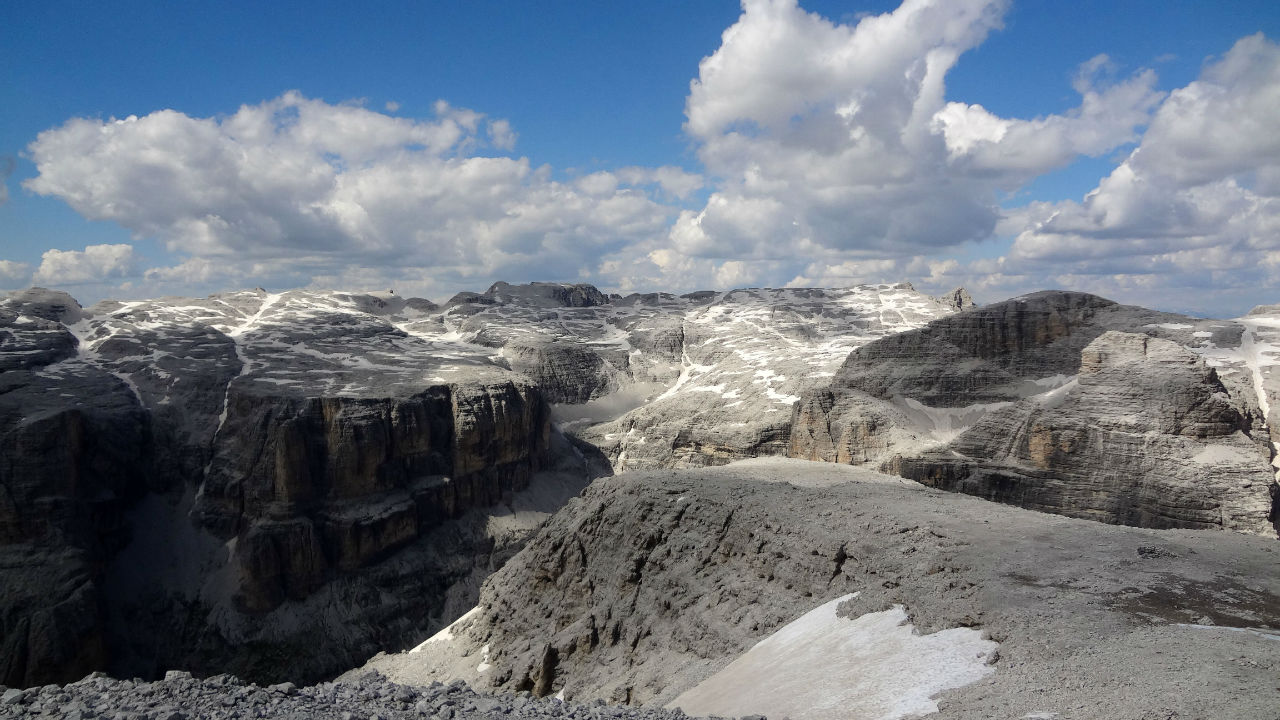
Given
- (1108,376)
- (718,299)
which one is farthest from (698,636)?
(718,299)

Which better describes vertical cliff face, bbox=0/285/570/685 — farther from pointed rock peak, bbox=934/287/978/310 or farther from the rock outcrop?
pointed rock peak, bbox=934/287/978/310

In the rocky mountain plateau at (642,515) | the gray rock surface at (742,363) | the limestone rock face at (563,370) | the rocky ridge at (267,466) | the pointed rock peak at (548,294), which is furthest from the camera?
the pointed rock peak at (548,294)

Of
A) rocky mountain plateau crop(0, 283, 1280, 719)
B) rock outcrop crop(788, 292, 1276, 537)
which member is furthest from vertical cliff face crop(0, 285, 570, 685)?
rock outcrop crop(788, 292, 1276, 537)

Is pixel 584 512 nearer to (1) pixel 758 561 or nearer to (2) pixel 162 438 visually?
(1) pixel 758 561

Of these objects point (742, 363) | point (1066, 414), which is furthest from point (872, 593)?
point (742, 363)

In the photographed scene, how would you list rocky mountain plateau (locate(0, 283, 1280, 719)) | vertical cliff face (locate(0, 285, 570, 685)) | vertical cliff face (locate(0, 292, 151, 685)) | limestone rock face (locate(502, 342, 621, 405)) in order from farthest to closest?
limestone rock face (locate(502, 342, 621, 405)) < vertical cliff face (locate(0, 285, 570, 685)) < vertical cliff face (locate(0, 292, 151, 685)) < rocky mountain plateau (locate(0, 283, 1280, 719))

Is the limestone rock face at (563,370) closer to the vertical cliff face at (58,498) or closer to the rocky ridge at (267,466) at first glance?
the rocky ridge at (267,466)

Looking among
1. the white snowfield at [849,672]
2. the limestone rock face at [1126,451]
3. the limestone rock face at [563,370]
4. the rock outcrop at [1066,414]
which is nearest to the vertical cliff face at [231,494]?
the limestone rock face at [563,370]
